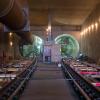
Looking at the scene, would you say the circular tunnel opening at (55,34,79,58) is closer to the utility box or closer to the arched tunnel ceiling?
the arched tunnel ceiling

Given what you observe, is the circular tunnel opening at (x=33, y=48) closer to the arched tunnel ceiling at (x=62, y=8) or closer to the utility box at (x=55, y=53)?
the arched tunnel ceiling at (x=62, y=8)

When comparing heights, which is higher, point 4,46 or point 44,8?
point 44,8

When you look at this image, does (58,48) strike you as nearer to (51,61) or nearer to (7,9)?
(51,61)

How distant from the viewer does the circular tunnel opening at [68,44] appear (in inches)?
1597

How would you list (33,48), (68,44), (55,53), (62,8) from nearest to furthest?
(62,8)
(55,53)
(33,48)
(68,44)

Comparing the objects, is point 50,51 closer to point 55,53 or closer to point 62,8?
point 55,53

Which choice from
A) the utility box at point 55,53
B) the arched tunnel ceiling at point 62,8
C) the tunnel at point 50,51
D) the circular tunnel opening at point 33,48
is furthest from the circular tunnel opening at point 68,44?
the utility box at point 55,53

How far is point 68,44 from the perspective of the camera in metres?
42.7

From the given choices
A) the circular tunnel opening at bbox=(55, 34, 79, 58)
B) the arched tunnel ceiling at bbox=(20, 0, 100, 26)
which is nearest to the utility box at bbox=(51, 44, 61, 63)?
the arched tunnel ceiling at bbox=(20, 0, 100, 26)

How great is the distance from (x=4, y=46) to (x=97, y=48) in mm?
8409

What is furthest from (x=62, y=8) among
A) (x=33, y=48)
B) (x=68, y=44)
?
(x=68, y=44)

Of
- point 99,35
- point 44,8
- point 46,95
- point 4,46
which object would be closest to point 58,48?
point 44,8

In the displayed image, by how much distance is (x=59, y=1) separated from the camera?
23.8 m

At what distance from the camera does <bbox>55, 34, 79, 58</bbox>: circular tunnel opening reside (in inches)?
1597
